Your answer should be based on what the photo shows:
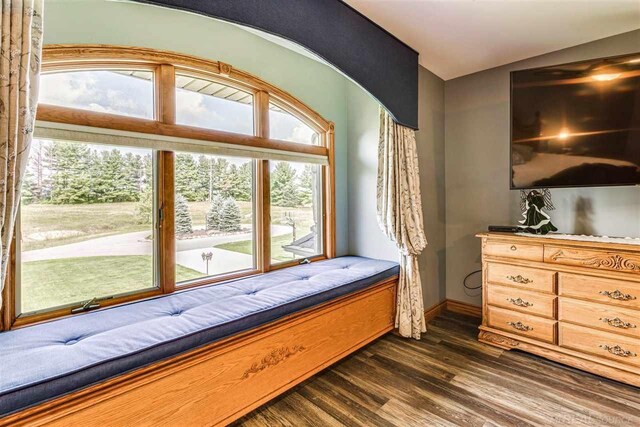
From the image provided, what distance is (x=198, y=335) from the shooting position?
150 centimetres

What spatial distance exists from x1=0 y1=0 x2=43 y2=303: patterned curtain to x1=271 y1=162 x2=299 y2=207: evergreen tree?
182 centimetres

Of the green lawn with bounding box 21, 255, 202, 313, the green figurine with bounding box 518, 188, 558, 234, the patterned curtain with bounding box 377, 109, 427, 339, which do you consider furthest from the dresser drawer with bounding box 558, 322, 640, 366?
the green lawn with bounding box 21, 255, 202, 313

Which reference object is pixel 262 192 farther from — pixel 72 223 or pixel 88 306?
pixel 88 306

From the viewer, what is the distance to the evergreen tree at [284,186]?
9.27ft

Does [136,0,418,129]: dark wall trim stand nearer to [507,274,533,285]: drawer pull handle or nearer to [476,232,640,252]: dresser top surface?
[476,232,640,252]: dresser top surface

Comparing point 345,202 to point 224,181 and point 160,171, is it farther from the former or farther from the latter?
point 160,171

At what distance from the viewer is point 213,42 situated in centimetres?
230

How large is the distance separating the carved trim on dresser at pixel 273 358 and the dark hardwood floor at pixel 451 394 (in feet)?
0.90

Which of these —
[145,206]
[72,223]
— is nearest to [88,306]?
[72,223]

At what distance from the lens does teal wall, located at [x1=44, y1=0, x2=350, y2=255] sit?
5.77 feet

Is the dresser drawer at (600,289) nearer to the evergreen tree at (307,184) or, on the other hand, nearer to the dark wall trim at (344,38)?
the dark wall trim at (344,38)

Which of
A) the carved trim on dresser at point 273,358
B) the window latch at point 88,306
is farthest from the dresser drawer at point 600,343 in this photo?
the window latch at point 88,306

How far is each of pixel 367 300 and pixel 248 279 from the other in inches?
38.7

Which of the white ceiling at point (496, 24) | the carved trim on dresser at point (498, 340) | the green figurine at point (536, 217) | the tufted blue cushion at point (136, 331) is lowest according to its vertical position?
the carved trim on dresser at point (498, 340)
